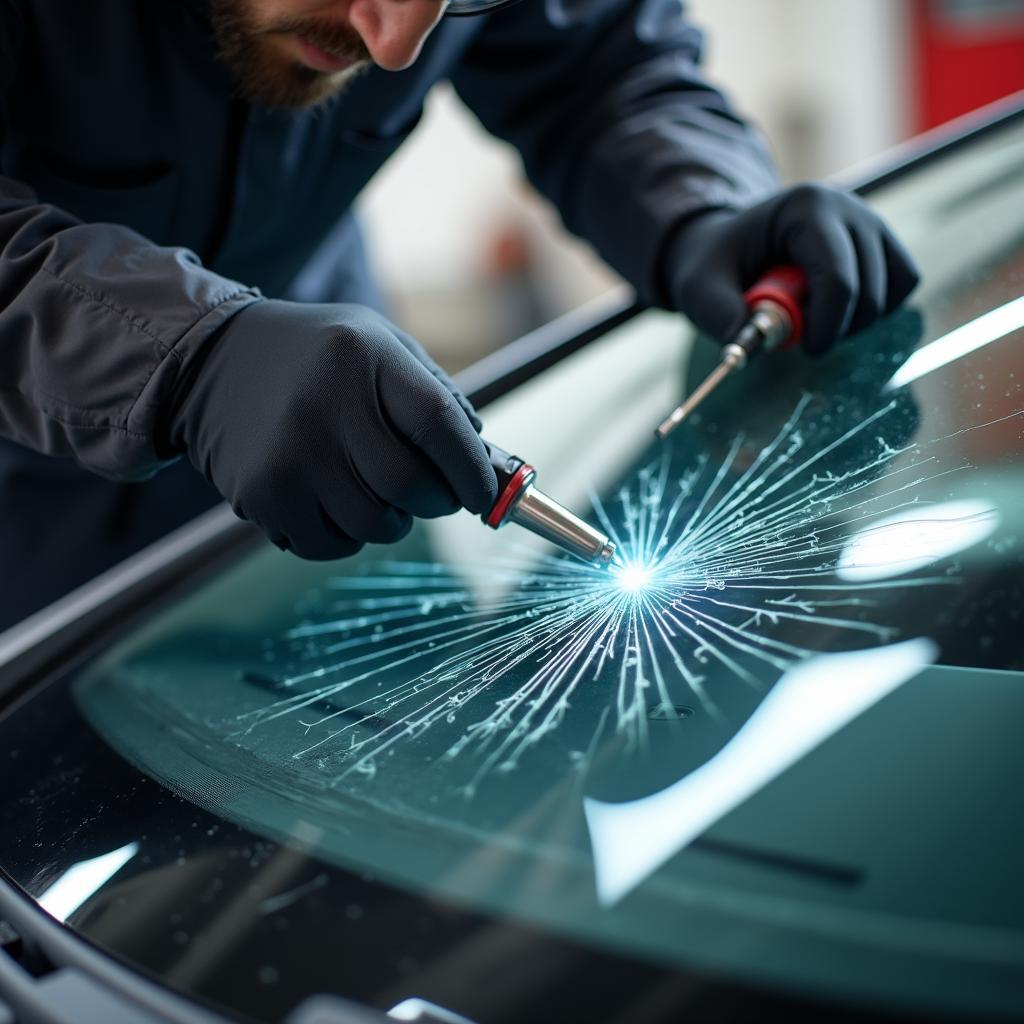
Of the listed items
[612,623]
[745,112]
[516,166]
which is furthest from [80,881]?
[745,112]

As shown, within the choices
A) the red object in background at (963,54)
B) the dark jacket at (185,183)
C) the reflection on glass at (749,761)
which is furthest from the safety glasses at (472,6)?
the red object in background at (963,54)

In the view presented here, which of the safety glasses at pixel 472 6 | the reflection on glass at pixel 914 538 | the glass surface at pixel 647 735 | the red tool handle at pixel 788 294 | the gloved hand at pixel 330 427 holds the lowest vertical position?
the glass surface at pixel 647 735

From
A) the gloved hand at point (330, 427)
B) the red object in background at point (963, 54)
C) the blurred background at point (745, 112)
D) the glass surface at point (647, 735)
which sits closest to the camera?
the glass surface at point (647, 735)

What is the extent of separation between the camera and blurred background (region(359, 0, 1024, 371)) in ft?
16.2

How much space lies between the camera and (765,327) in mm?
1009

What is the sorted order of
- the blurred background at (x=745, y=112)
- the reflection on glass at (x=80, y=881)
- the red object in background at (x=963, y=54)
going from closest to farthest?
the reflection on glass at (x=80, y=881), the red object in background at (x=963, y=54), the blurred background at (x=745, y=112)

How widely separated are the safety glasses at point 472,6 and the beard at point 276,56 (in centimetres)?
9

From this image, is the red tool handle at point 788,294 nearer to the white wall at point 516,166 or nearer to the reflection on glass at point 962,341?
the reflection on glass at point 962,341

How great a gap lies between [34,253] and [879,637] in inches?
27.5

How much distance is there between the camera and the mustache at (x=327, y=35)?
947 millimetres

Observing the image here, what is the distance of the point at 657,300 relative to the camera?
1.25m

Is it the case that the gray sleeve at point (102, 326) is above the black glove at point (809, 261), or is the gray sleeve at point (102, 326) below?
below

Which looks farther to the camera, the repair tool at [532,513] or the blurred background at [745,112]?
the blurred background at [745,112]

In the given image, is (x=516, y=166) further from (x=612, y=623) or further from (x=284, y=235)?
(x=612, y=623)
